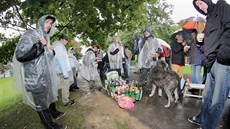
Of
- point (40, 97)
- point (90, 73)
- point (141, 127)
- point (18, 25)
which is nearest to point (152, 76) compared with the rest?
point (141, 127)

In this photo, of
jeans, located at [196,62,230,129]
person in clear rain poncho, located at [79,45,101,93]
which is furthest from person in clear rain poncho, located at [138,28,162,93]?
jeans, located at [196,62,230,129]

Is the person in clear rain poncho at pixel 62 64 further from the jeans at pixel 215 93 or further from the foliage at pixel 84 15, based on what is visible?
the jeans at pixel 215 93

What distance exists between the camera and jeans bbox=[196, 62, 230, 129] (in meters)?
3.18

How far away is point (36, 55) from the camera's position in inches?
143

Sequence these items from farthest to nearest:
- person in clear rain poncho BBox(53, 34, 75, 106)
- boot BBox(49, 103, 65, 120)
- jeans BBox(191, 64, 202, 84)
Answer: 1. jeans BBox(191, 64, 202, 84)
2. person in clear rain poncho BBox(53, 34, 75, 106)
3. boot BBox(49, 103, 65, 120)

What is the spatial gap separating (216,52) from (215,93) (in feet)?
2.27

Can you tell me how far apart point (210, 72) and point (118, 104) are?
9.61 feet

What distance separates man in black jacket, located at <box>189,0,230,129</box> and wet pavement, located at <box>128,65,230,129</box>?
1224 millimetres

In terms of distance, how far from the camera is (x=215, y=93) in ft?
10.8

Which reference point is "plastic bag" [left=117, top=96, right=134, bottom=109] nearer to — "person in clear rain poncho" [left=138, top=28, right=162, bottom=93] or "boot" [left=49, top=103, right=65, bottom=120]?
"boot" [left=49, top=103, right=65, bottom=120]

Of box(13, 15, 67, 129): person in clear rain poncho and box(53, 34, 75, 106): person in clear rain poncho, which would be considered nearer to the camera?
box(13, 15, 67, 129): person in clear rain poncho

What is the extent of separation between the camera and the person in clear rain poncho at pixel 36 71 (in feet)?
11.9

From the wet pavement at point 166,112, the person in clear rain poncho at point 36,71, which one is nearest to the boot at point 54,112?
the person in clear rain poncho at point 36,71

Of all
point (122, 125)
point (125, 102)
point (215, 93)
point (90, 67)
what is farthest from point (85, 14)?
point (215, 93)
